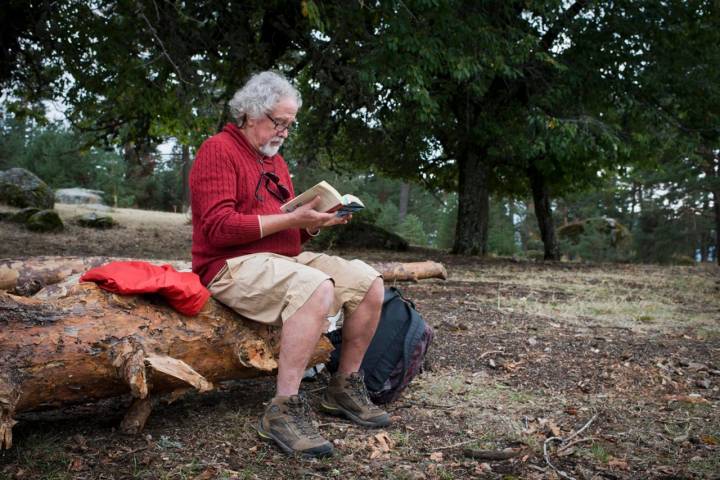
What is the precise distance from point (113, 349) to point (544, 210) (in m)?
14.0

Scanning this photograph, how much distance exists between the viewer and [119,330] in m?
2.68

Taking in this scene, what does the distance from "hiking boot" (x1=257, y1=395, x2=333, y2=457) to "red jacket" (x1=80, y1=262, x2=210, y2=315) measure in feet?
1.98

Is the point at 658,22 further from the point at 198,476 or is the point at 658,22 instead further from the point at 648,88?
A: the point at 198,476

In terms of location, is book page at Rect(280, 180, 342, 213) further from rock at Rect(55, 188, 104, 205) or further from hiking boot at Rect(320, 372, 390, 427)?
rock at Rect(55, 188, 104, 205)

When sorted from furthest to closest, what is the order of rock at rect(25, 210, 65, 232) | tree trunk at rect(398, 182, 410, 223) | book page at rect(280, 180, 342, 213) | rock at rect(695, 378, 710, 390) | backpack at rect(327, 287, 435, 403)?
tree trunk at rect(398, 182, 410, 223), rock at rect(25, 210, 65, 232), rock at rect(695, 378, 710, 390), backpack at rect(327, 287, 435, 403), book page at rect(280, 180, 342, 213)

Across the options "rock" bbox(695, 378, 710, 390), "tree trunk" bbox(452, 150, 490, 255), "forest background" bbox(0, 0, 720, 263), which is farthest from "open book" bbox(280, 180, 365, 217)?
"tree trunk" bbox(452, 150, 490, 255)

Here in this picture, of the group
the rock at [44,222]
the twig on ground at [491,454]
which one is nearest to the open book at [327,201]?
the twig on ground at [491,454]

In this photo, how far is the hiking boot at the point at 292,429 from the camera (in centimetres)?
271

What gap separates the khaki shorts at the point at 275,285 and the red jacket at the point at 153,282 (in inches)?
5.4

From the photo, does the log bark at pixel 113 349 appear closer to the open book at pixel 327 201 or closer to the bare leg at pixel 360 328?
the bare leg at pixel 360 328

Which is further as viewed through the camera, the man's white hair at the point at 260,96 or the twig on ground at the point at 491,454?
the man's white hair at the point at 260,96

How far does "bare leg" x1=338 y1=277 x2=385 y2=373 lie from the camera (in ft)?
10.5

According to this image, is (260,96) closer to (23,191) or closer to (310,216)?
(310,216)

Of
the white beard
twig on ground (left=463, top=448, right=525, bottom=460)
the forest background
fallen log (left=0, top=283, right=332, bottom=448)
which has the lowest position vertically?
twig on ground (left=463, top=448, right=525, bottom=460)
